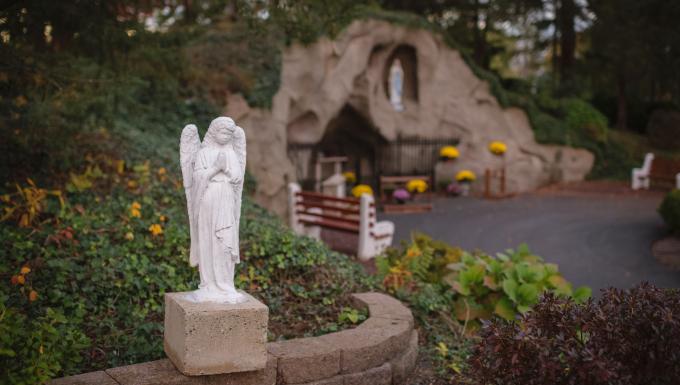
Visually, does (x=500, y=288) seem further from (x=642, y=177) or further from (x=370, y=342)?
(x=642, y=177)

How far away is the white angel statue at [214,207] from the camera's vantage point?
4.43 m

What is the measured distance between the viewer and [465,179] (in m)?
19.0

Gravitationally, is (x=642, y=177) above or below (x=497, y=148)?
below

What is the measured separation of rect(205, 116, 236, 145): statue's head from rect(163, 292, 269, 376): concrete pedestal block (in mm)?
1125

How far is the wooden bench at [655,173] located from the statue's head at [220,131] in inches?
679

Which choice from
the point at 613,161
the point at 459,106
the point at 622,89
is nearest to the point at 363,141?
the point at 459,106

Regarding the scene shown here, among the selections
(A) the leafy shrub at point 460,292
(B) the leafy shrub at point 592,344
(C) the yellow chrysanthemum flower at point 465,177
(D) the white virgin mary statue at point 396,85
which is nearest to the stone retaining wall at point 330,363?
(A) the leafy shrub at point 460,292

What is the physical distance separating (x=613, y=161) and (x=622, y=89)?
4.61 m

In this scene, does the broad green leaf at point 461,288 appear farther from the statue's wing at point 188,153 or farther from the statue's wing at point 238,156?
the statue's wing at point 188,153

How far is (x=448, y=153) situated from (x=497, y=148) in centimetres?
153

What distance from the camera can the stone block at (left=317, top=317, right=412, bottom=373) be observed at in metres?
5.21

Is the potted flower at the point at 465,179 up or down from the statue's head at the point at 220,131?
down

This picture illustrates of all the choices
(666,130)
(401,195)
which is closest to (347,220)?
(401,195)

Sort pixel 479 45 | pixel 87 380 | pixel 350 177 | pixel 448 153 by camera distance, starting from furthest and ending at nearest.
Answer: pixel 479 45 < pixel 448 153 < pixel 350 177 < pixel 87 380
